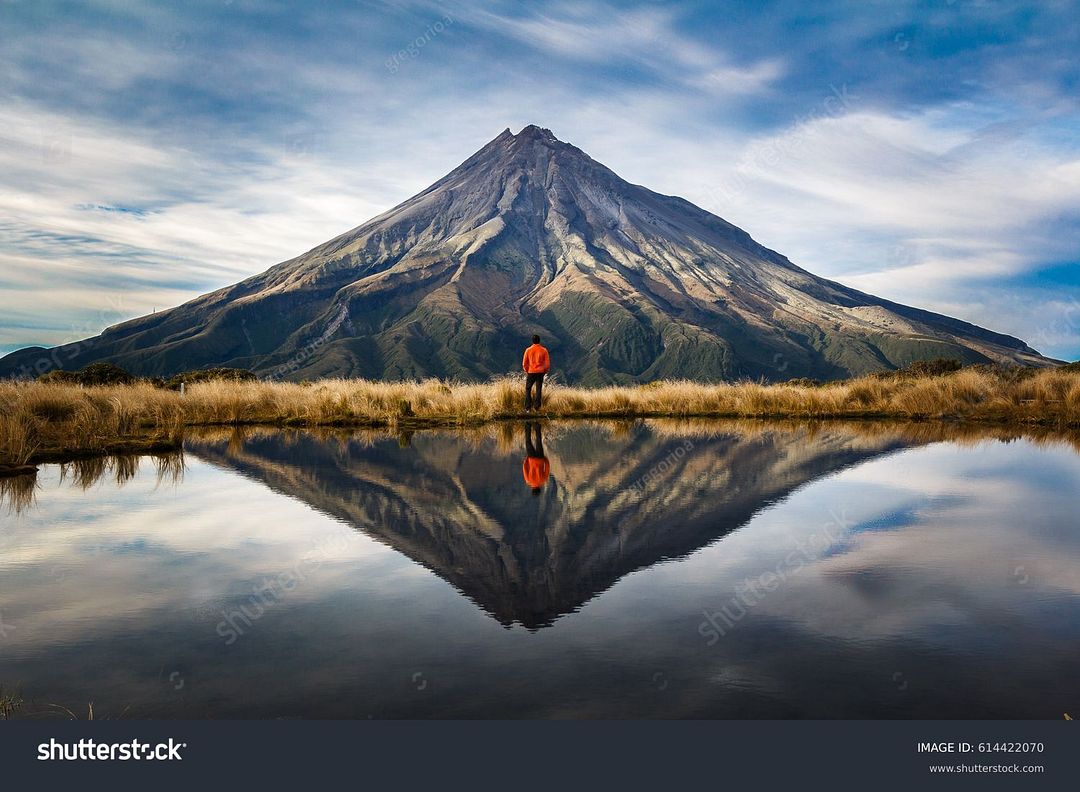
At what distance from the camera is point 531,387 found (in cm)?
2405

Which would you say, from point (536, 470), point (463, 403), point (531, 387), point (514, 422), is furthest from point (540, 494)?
point (531, 387)

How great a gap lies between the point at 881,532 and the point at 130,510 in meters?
8.18

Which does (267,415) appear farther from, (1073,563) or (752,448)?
(1073,563)

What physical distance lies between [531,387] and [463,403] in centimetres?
229

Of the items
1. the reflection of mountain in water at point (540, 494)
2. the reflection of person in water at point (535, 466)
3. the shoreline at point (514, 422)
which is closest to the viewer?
the reflection of mountain in water at point (540, 494)

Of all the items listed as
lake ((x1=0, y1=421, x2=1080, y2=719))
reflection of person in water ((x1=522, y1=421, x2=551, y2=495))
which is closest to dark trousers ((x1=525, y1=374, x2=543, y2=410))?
reflection of person in water ((x1=522, y1=421, x2=551, y2=495))

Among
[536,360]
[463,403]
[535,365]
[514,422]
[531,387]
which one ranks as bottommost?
[514,422]

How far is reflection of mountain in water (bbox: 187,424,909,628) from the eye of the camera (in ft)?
19.5

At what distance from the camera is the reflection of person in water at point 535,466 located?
1030 cm

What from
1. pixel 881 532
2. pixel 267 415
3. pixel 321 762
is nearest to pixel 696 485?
pixel 881 532
